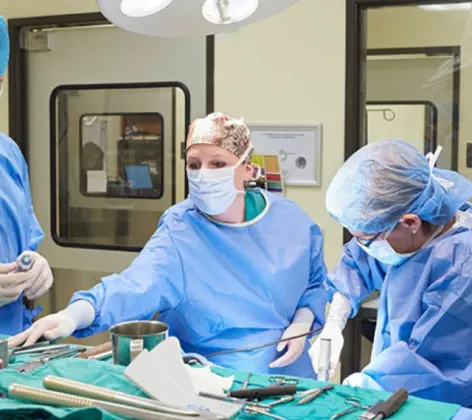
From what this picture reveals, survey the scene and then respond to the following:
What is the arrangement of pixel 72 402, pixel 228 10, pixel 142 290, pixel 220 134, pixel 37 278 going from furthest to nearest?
pixel 220 134 < pixel 37 278 < pixel 142 290 < pixel 228 10 < pixel 72 402

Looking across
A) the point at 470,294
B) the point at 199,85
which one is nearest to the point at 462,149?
the point at 199,85

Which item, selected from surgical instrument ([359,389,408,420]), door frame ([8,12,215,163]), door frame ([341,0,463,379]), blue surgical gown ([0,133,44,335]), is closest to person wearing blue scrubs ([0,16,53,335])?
blue surgical gown ([0,133,44,335])

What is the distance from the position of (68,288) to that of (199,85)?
4.28ft

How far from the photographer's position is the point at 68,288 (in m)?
3.50

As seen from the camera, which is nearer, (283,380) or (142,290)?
(283,380)

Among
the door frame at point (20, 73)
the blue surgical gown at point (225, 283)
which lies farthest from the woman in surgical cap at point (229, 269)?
the door frame at point (20, 73)

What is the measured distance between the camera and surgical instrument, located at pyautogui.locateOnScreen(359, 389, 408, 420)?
99 centimetres

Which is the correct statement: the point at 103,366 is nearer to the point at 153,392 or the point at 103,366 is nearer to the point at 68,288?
the point at 153,392

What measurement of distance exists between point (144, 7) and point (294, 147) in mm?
1548

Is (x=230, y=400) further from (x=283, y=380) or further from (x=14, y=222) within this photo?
(x=14, y=222)

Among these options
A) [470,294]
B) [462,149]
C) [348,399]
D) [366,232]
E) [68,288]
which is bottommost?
[68,288]

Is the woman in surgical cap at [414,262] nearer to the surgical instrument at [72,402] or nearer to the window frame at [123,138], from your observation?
the surgical instrument at [72,402]

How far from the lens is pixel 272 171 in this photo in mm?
2883

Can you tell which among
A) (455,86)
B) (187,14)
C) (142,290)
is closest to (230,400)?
(142,290)
